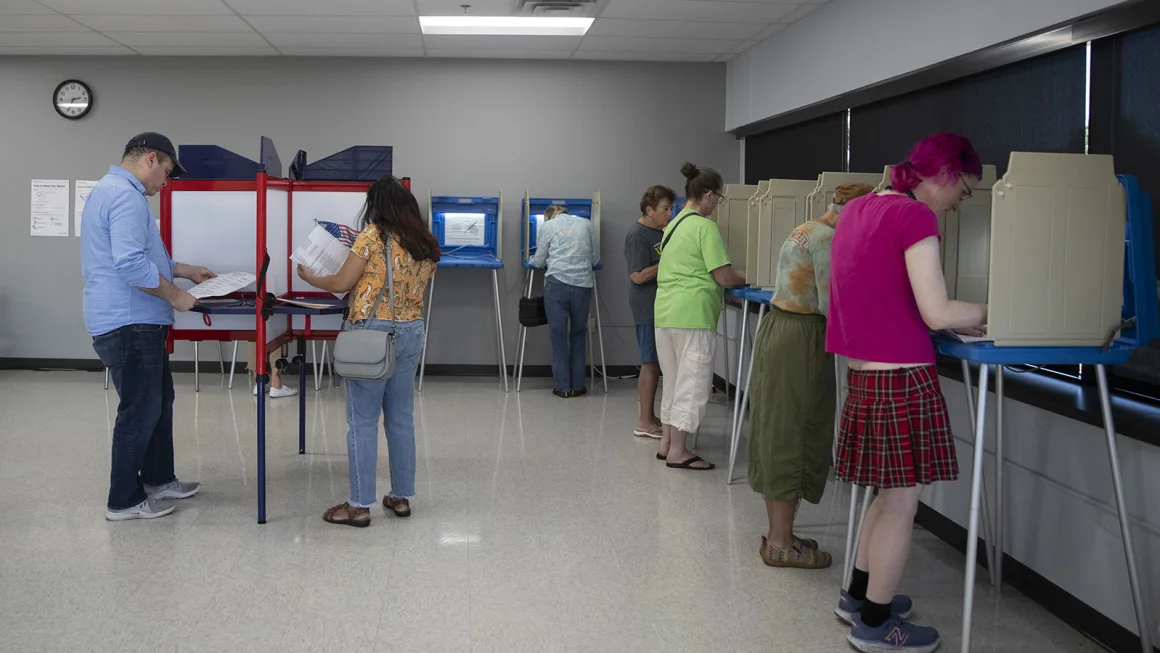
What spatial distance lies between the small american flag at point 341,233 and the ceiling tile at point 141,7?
266cm

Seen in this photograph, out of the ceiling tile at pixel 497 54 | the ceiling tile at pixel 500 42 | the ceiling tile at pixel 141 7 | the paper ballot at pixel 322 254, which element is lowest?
the paper ballot at pixel 322 254

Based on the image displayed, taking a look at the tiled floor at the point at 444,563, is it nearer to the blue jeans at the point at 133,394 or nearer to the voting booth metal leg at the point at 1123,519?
the blue jeans at the point at 133,394

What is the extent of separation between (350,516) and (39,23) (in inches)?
182

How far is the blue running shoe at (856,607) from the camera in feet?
9.90

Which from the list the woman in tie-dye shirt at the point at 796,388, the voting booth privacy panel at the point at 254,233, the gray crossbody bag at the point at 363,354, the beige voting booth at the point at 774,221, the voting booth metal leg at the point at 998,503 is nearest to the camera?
the voting booth metal leg at the point at 998,503

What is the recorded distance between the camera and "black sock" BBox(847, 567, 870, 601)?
3.01 metres

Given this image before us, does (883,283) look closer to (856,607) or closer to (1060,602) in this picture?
(856,607)

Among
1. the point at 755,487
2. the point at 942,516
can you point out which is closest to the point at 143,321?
the point at 755,487

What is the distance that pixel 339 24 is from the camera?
6516 mm

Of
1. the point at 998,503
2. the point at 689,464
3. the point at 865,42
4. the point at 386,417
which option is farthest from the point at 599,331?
the point at 998,503

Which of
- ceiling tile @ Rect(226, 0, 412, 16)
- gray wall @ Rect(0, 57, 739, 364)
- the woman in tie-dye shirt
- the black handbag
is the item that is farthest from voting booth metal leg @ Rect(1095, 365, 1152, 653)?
gray wall @ Rect(0, 57, 739, 364)

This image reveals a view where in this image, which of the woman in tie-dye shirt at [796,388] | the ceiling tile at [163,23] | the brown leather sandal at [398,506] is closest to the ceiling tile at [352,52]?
the ceiling tile at [163,23]

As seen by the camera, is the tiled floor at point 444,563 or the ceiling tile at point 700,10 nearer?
the tiled floor at point 444,563

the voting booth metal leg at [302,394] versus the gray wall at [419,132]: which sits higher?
the gray wall at [419,132]
